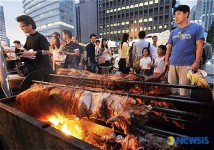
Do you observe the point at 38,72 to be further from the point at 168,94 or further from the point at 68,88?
the point at 168,94

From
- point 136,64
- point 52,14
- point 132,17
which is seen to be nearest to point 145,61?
point 136,64

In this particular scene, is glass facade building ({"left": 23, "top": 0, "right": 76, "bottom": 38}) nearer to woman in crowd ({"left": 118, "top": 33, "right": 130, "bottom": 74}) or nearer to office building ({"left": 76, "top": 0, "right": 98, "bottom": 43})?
office building ({"left": 76, "top": 0, "right": 98, "bottom": 43})

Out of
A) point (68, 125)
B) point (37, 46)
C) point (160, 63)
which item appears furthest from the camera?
point (160, 63)

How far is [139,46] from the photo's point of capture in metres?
6.43

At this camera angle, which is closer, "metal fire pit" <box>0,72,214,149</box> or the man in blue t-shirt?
"metal fire pit" <box>0,72,214,149</box>

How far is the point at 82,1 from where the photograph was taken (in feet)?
309

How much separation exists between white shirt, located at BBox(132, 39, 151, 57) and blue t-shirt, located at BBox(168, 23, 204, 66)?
9.10ft

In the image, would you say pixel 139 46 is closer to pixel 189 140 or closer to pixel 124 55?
pixel 124 55

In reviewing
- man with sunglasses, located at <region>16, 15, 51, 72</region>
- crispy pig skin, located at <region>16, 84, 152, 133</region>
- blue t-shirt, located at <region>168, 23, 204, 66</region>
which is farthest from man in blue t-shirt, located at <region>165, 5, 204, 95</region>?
man with sunglasses, located at <region>16, 15, 51, 72</region>

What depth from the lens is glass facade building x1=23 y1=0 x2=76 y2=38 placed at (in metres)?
94.9

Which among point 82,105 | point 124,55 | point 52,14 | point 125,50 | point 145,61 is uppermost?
point 52,14

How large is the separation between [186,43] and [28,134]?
3.49 metres

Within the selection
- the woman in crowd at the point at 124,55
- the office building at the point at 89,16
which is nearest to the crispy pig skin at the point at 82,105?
the woman in crowd at the point at 124,55

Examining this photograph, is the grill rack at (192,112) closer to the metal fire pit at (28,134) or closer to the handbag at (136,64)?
the metal fire pit at (28,134)
